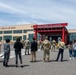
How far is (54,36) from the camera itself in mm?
76875

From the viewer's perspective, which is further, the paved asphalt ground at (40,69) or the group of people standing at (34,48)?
the group of people standing at (34,48)

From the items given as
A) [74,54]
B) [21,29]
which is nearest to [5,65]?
[74,54]

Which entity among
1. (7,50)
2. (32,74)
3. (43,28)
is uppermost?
(43,28)

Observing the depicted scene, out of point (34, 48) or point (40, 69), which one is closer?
point (40, 69)

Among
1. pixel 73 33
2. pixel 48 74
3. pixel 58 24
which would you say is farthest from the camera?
pixel 73 33

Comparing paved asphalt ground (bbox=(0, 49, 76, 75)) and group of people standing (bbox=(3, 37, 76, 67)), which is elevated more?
group of people standing (bbox=(3, 37, 76, 67))

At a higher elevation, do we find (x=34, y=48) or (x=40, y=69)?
(x=34, y=48)

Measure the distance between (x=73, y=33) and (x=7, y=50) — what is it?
227 ft

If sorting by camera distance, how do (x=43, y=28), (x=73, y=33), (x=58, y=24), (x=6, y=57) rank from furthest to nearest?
(x=73, y=33), (x=43, y=28), (x=58, y=24), (x=6, y=57)

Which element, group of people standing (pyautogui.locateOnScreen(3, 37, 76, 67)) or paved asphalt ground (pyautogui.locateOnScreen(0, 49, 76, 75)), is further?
group of people standing (pyautogui.locateOnScreen(3, 37, 76, 67))

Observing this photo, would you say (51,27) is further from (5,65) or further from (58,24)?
(5,65)

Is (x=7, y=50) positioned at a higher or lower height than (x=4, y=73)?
higher

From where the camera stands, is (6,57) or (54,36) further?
(54,36)

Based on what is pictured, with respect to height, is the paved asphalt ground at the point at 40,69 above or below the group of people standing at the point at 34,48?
below
